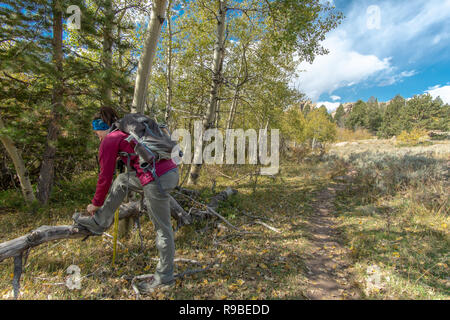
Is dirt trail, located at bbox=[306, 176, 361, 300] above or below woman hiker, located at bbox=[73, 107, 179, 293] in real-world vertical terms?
below

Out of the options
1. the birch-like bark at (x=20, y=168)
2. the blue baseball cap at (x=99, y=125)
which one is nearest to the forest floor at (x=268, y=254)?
the birch-like bark at (x=20, y=168)

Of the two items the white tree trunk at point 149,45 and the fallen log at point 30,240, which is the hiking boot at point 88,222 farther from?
the white tree trunk at point 149,45

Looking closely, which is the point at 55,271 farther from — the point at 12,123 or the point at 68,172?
the point at 68,172

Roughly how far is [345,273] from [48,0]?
7.66 meters

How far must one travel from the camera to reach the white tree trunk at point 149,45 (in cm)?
312

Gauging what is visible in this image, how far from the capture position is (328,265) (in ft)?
10.7

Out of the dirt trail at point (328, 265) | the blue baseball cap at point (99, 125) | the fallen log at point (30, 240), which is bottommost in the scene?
the dirt trail at point (328, 265)

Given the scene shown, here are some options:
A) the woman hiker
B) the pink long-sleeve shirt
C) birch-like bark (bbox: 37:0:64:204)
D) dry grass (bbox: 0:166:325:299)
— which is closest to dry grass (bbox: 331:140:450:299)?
dry grass (bbox: 0:166:325:299)

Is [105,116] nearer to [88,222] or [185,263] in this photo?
[88,222]

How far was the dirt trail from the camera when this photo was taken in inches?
103

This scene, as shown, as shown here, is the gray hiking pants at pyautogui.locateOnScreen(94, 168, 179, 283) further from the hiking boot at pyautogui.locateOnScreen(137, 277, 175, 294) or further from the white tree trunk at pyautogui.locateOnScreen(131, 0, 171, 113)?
the white tree trunk at pyautogui.locateOnScreen(131, 0, 171, 113)

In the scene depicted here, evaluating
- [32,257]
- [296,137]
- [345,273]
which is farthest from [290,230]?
[296,137]

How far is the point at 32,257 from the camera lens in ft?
9.80

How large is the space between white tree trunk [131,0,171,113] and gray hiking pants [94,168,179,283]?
1.55 m
